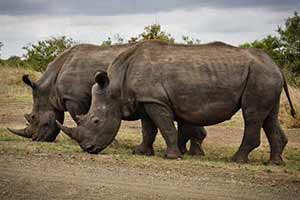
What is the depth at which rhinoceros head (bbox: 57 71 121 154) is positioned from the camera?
12914mm

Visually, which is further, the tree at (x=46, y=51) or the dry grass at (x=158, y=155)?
the tree at (x=46, y=51)

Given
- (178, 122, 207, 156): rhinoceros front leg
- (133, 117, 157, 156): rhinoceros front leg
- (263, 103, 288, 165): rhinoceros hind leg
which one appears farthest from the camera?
(178, 122, 207, 156): rhinoceros front leg

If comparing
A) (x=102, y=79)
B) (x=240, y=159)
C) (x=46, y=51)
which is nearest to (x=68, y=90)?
(x=102, y=79)

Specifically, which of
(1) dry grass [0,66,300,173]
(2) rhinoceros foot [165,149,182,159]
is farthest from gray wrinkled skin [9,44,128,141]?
(2) rhinoceros foot [165,149,182,159]

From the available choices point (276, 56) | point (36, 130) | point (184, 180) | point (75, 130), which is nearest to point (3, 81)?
point (276, 56)

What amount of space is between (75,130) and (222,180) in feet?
12.3

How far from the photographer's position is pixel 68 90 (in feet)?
48.2

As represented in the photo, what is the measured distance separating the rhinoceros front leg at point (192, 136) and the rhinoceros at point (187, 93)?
1.23m

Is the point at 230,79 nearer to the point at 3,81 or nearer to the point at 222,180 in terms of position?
the point at 222,180

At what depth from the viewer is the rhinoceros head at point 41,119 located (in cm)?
1502

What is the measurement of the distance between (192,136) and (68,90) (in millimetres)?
2725

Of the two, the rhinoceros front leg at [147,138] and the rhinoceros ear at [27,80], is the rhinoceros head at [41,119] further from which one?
the rhinoceros front leg at [147,138]

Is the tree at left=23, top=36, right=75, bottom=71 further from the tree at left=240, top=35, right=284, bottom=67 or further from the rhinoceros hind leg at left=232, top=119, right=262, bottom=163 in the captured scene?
the rhinoceros hind leg at left=232, top=119, right=262, bottom=163

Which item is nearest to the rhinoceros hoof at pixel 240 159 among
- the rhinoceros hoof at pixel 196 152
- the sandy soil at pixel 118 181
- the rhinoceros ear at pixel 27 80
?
the rhinoceros hoof at pixel 196 152
